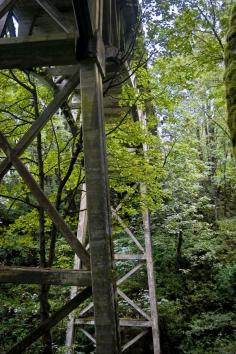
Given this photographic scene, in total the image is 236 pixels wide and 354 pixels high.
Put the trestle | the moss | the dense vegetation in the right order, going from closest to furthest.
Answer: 1. the trestle
2. the moss
3. the dense vegetation

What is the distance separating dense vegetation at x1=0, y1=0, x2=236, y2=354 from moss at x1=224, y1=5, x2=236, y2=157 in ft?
4.75

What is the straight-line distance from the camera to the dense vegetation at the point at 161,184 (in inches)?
211

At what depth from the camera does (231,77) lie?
4.09 metres

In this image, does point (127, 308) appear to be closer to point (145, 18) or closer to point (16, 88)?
point (16, 88)

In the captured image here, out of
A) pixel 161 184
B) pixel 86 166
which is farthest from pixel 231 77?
pixel 161 184

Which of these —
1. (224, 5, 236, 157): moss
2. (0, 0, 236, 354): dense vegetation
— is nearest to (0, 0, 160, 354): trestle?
(0, 0, 236, 354): dense vegetation

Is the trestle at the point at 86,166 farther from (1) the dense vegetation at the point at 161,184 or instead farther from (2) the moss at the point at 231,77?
(2) the moss at the point at 231,77

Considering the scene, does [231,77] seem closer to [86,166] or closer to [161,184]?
[86,166]

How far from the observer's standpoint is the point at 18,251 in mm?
11992

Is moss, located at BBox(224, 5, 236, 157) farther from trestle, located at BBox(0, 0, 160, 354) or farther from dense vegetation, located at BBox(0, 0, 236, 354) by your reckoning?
trestle, located at BBox(0, 0, 160, 354)

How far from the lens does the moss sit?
4.01 meters

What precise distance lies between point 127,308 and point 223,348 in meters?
3.08

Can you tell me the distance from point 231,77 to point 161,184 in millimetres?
4566

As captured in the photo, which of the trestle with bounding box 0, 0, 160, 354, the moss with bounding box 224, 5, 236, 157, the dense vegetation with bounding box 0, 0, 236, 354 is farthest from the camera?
the dense vegetation with bounding box 0, 0, 236, 354
